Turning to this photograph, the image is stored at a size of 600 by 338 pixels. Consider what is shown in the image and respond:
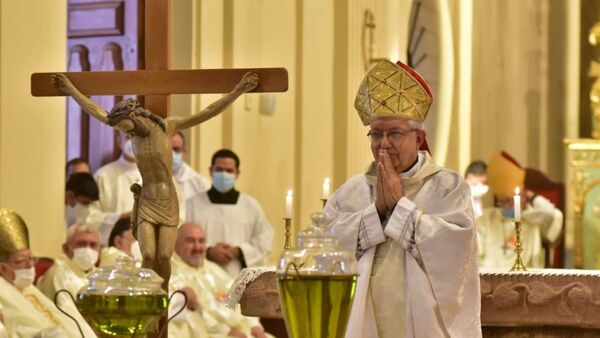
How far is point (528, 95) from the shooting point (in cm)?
1977

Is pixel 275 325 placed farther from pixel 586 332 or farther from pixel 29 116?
pixel 586 332

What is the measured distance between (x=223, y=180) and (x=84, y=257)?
280 centimetres

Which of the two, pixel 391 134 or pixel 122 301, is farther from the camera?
pixel 391 134

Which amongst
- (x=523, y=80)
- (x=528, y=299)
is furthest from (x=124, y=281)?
(x=523, y=80)

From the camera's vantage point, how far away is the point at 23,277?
8.62m

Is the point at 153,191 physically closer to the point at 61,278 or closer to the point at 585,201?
the point at 61,278

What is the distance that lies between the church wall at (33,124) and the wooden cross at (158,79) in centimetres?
485

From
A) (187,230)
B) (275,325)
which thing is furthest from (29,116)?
(275,325)

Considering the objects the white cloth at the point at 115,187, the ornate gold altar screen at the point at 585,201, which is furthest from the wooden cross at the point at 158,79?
the ornate gold altar screen at the point at 585,201

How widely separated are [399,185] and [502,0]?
14.9m

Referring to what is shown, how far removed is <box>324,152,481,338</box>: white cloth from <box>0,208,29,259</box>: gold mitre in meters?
3.17

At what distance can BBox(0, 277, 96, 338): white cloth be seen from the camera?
8.41 m

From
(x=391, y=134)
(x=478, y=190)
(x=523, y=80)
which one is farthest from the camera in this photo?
(x=523, y=80)

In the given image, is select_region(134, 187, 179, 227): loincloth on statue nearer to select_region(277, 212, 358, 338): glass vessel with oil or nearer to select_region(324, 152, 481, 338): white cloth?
select_region(277, 212, 358, 338): glass vessel with oil
